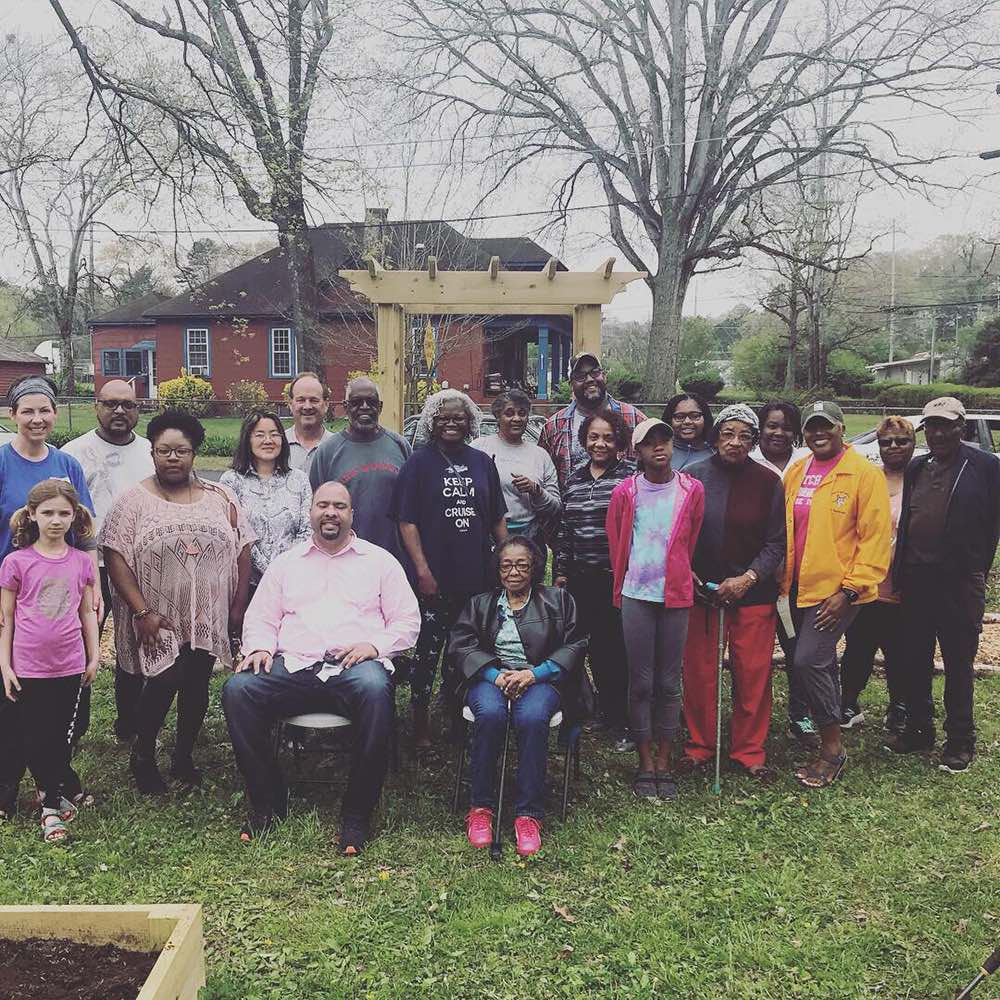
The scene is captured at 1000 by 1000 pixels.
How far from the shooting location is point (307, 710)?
4141 millimetres

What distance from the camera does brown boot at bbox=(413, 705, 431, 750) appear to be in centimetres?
507

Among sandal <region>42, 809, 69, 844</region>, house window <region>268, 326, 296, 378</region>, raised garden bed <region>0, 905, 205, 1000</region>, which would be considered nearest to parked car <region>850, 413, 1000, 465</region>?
sandal <region>42, 809, 69, 844</region>

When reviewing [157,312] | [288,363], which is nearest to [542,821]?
[288,363]

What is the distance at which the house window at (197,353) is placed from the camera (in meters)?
33.4

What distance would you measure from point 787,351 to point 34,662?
41.4 meters

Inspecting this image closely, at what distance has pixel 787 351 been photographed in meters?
41.7

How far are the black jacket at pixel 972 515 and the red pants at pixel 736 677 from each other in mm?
1006

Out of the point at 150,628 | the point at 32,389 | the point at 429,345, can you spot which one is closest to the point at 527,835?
the point at 150,628

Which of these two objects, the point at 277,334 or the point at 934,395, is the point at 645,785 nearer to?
the point at 277,334

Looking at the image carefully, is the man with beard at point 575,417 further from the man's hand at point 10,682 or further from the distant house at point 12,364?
the distant house at point 12,364

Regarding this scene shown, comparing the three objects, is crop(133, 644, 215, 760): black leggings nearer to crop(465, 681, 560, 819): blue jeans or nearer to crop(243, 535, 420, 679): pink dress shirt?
crop(243, 535, 420, 679): pink dress shirt

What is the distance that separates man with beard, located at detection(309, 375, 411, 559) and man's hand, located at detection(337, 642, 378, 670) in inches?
33.3

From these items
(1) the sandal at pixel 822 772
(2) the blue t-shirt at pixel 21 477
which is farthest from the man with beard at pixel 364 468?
(1) the sandal at pixel 822 772

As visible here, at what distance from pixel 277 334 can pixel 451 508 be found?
1148 inches
